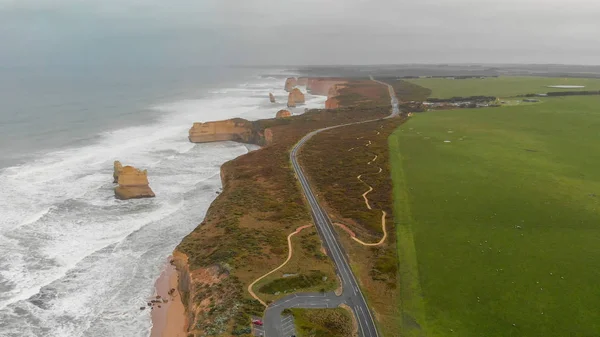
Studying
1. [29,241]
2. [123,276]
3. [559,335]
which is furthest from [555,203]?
[29,241]

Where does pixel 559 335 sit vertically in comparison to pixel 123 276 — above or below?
above

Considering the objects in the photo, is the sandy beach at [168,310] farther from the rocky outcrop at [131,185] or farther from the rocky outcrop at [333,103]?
the rocky outcrop at [333,103]

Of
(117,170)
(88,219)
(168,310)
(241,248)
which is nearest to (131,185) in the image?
(117,170)

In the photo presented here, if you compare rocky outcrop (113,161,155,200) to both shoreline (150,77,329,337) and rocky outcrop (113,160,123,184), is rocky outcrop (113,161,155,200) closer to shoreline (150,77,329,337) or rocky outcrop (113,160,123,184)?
rocky outcrop (113,160,123,184)

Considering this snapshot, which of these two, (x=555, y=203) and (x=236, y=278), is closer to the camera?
(x=236, y=278)

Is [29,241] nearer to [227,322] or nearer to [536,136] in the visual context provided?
[227,322]

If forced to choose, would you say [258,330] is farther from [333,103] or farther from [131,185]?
[333,103]

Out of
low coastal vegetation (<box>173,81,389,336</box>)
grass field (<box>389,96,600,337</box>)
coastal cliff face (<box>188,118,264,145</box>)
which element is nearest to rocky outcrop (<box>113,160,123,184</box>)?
low coastal vegetation (<box>173,81,389,336</box>)
